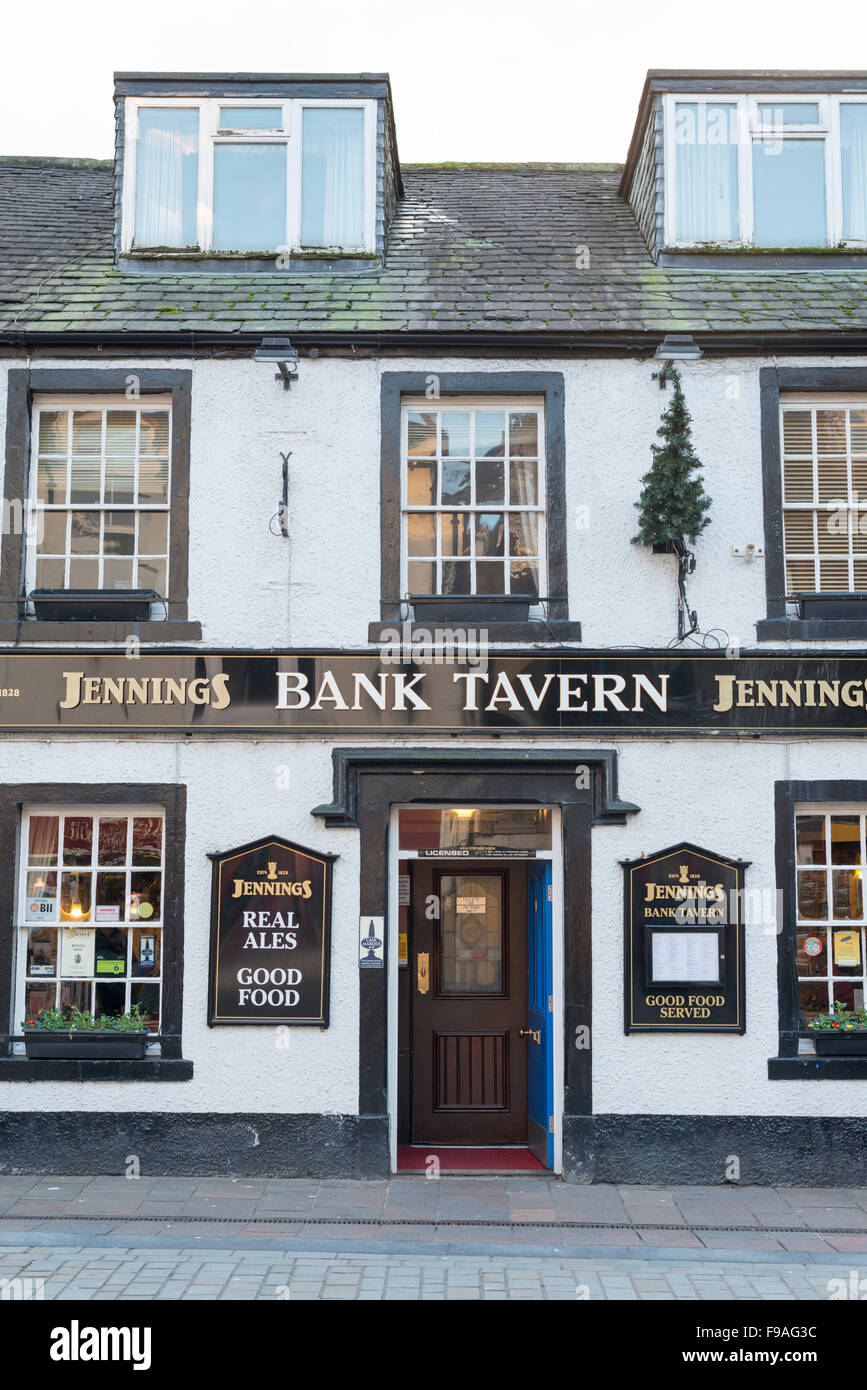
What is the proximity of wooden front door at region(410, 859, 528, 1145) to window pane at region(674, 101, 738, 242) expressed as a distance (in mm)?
5923

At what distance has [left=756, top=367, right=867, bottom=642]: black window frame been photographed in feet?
29.6

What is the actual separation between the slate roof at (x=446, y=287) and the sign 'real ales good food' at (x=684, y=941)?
13.9 feet

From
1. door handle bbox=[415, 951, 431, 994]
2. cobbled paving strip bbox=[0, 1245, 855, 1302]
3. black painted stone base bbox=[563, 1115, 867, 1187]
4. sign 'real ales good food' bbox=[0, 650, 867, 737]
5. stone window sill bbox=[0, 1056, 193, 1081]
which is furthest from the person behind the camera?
door handle bbox=[415, 951, 431, 994]

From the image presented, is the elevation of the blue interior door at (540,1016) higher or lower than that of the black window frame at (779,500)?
lower

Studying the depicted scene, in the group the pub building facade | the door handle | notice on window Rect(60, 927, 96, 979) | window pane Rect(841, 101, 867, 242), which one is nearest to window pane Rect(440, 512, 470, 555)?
the pub building facade

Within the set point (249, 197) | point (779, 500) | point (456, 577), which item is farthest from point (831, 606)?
point (249, 197)

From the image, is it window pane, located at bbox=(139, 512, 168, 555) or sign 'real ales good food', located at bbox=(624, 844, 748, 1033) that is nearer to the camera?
sign 'real ales good food', located at bbox=(624, 844, 748, 1033)

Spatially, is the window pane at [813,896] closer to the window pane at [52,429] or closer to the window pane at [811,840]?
the window pane at [811,840]

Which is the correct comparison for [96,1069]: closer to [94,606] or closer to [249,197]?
[94,606]

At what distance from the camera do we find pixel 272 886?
885 centimetres

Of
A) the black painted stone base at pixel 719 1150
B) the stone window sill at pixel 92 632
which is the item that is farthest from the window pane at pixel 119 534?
the black painted stone base at pixel 719 1150

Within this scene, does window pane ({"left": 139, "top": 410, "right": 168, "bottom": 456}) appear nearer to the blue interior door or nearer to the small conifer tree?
the small conifer tree

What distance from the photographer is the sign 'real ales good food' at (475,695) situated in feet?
29.3

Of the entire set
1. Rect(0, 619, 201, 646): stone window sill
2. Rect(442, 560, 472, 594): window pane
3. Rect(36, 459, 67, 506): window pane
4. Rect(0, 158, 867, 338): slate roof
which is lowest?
Rect(0, 619, 201, 646): stone window sill
